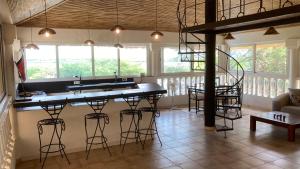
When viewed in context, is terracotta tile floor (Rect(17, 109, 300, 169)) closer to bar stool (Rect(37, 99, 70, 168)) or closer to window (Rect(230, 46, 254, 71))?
bar stool (Rect(37, 99, 70, 168))

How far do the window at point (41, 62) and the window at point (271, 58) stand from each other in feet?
19.7

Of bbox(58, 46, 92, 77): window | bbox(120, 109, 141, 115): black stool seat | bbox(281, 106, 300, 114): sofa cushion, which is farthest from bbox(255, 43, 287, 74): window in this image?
bbox(58, 46, 92, 77): window

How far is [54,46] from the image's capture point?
22.9 feet

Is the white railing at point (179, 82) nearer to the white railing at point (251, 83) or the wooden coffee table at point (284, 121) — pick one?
the white railing at point (251, 83)

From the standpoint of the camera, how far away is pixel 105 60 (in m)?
7.62

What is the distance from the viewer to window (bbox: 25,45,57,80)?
6.76 m

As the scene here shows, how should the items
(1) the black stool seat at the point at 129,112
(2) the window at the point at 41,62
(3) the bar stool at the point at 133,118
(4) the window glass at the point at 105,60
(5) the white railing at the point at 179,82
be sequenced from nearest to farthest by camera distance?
1. (1) the black stool seat at the point at 129,112
2. (3) the bar stool at the point at 133,118
3. (2) the window at the point at 41,62
4. (4) the window glass at the point at 105,60
5. (5) the white railing at the point at 179,82

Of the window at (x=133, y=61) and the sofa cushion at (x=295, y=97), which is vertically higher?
the window at (x=133, y=61)

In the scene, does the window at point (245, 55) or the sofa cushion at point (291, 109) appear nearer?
the sofa cushion at point (291, 109)

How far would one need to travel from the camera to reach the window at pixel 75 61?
711 cm

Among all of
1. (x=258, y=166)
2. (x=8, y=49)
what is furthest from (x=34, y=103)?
(x=258, y=166)

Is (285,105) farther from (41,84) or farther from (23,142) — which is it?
(41,84)

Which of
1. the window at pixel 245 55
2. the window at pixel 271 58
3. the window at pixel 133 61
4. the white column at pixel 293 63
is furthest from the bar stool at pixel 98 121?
the window at pixel 245 55

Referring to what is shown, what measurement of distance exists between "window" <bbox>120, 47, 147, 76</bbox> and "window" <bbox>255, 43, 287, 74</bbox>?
3.51 m
